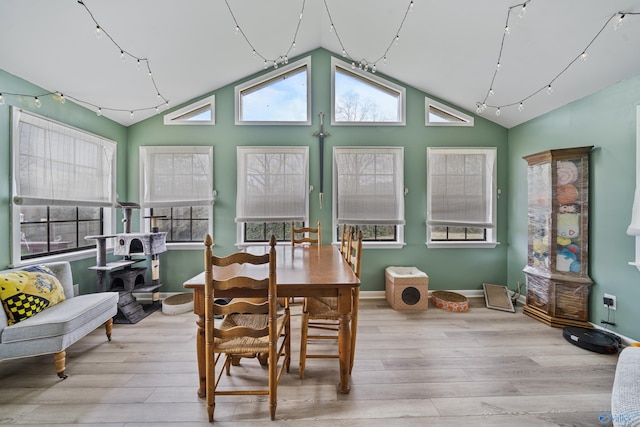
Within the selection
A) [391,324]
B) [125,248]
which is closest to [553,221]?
[391,324]

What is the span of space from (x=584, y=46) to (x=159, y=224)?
5121 mm

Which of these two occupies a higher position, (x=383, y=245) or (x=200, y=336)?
(x=383, y=245)

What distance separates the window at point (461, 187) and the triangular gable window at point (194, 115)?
124 inches

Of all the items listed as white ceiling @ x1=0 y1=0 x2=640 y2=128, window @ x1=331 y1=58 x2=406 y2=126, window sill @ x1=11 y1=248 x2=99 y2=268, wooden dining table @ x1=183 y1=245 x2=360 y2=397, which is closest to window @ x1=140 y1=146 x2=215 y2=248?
white ceiling @ x1=0 y1=0 x2=640 y2=128

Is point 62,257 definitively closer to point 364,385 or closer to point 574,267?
point 364,385

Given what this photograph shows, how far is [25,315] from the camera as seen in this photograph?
6.59 feet

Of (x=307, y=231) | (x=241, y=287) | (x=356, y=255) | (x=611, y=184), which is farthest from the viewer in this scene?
(x=307, y=231)

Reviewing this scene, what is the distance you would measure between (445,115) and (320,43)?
2.07 meters

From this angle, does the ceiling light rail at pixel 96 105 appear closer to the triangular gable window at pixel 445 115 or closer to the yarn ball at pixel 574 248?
the triangular gable window at pixel 445 115

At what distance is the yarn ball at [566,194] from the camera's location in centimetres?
279

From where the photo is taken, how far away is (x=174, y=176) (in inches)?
146

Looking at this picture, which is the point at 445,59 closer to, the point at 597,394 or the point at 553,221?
the point at 553,221

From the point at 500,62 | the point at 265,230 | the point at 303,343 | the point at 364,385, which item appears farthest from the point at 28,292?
the point at 500,62

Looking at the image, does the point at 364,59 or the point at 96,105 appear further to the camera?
the point at 364,59
